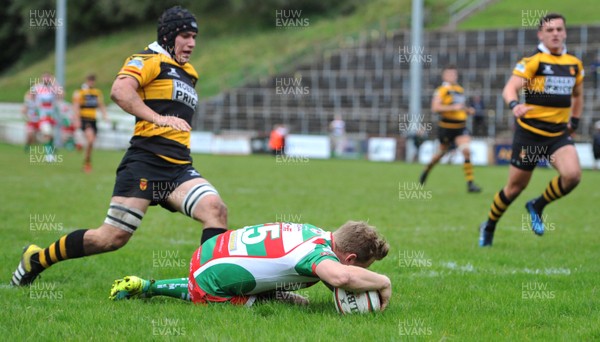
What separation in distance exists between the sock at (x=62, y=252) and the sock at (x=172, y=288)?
664 mm

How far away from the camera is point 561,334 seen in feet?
14.8

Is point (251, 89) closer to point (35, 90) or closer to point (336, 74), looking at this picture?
point (336, 74)

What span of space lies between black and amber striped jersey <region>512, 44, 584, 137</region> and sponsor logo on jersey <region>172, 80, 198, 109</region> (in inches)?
142

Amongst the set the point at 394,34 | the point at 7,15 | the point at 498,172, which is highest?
the point at 7,15

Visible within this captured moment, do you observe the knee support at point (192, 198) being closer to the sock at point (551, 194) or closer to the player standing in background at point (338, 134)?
the sock at point (551, 194)

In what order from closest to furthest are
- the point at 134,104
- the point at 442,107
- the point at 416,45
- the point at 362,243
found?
the point at 362,243, the point at 134,104, the point at 442,107, the point at 416,45

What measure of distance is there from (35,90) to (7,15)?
5174 cm

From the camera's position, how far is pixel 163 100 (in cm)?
588

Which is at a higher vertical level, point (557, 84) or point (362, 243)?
point (557, 84)

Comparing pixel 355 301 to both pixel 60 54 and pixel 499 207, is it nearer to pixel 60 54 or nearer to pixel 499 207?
pixel 499 207

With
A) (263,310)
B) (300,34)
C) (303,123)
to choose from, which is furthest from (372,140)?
(263,310)

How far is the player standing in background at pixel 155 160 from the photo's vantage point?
5629mm

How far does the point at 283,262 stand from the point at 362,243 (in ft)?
1.63

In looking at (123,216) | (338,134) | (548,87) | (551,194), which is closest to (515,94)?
(548,87)
